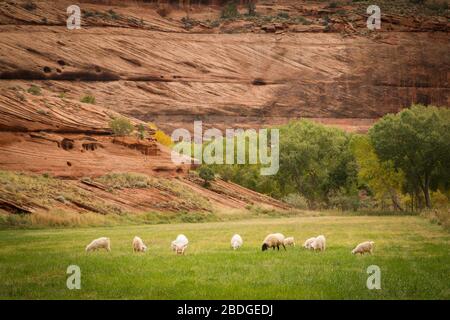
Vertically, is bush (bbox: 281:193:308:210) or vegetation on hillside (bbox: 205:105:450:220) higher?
vegetation on hillside (bbox: 205:105:450:220)

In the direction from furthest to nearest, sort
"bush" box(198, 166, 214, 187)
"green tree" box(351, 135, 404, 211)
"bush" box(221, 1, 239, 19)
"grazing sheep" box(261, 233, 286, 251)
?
"bush" box(221, 1, 239, 19) < "bush" box(198, 166, 214, 187) < "green tree" box(351, 135, 404, 211) < "grazing sheep" box(261, 233, 286, 251)

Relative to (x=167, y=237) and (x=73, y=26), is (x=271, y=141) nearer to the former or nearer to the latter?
(x=167, y=237)

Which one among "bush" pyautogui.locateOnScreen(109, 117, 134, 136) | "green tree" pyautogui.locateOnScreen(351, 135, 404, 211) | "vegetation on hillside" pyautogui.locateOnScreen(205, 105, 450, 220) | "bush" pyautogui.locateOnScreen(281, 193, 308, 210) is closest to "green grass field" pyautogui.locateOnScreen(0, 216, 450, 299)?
"vegetation on hillside" pyautogui.locateOnScreen(205, 105, 450, 220)

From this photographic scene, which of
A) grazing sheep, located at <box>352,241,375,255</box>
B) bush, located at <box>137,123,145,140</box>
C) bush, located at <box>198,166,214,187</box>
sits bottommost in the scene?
bush, located at <box>198,166,214,187</box>

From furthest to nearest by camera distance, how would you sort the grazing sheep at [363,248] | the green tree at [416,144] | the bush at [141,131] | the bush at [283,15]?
the bush at [283,15] → the bush at [141,131] → the green tree at [416,144] → the grazing sheep at [363,248]

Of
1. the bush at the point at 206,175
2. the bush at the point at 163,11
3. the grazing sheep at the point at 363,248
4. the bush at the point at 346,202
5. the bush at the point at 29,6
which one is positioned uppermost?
the bush at the point at 163,11

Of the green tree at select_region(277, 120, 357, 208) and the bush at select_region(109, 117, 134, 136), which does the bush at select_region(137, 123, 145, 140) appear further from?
the green tree at select_region(277, 120, 357, 208)

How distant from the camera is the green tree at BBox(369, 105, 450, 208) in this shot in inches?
2245

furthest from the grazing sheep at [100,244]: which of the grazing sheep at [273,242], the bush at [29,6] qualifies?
the bush at [29,6]

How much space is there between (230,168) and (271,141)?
700 centimetres

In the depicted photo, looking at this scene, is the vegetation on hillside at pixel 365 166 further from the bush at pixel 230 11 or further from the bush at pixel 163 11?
the bush at pixel 163 11

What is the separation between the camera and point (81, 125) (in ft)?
204

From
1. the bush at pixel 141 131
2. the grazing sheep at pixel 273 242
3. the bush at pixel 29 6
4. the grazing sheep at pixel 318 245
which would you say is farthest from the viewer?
the bush at pixel 29 6

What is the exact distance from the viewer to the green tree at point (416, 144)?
57031mm
